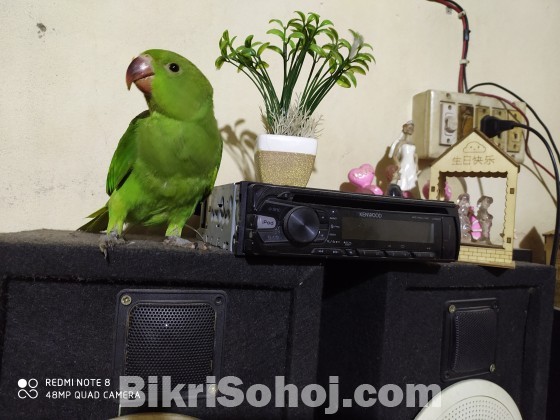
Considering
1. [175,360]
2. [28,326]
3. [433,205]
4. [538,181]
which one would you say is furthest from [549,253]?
[28,326]

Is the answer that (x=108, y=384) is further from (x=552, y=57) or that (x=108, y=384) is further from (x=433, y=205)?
(x=552, y=57)

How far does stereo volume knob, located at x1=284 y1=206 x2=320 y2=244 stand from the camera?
57 cm

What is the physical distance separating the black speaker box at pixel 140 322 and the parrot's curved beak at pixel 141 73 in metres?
0.26

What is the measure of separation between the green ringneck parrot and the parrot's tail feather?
0.06 metres

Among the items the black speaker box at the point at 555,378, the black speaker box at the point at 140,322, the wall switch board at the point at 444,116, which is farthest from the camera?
the wall switch board at the point at 444,116

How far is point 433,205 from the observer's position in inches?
26.3

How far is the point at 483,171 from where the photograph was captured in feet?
2.65

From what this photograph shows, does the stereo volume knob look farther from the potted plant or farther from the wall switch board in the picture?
the wall switch board

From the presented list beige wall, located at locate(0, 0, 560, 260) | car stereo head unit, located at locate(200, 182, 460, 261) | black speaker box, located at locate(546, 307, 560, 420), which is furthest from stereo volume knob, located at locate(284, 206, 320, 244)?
black speaker box, located at locate(546, 307, 560, 420)

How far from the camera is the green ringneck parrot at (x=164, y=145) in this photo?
68cm

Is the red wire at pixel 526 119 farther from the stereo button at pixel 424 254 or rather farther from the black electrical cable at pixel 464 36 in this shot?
the stereo button at pixel 424 254

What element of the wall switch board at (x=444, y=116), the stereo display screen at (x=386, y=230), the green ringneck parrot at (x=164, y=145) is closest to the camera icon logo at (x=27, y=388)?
the green ringneck parrot at (x=164, y=145)

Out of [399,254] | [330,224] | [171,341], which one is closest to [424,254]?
[399,254]

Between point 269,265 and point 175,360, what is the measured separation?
17 centimetres
